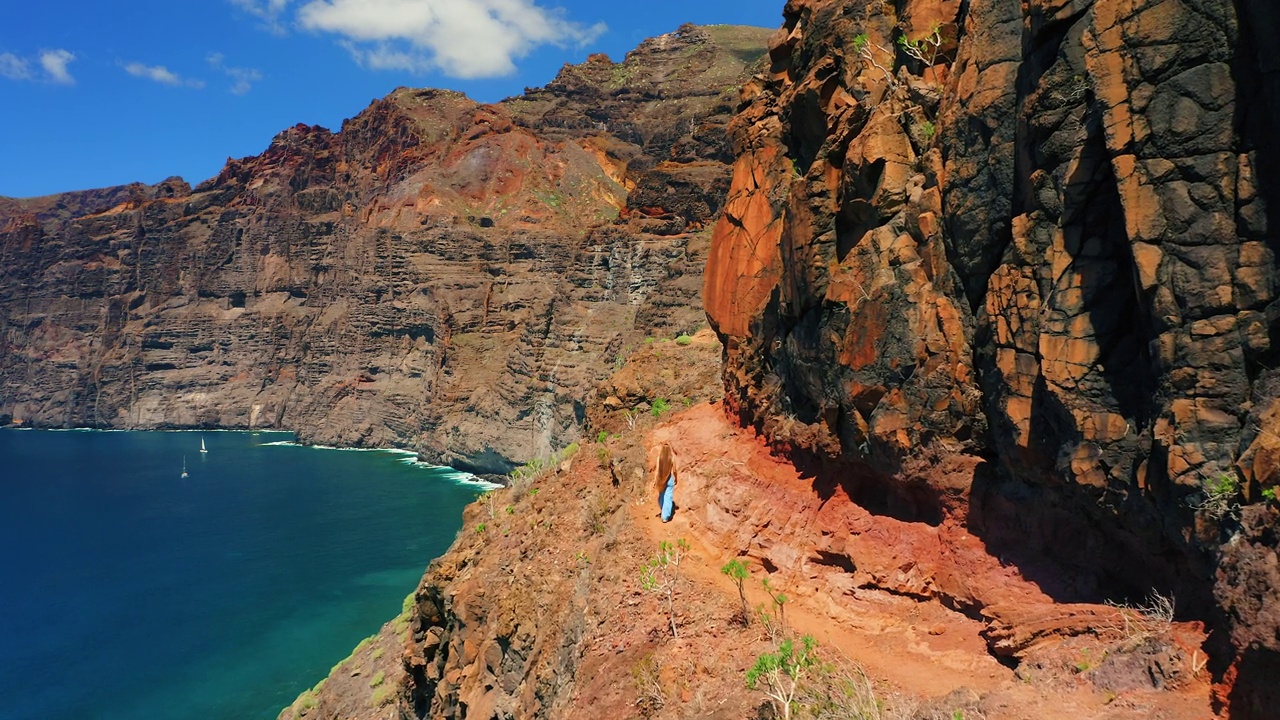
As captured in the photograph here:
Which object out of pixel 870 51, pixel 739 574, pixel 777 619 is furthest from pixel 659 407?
pixel 870 51

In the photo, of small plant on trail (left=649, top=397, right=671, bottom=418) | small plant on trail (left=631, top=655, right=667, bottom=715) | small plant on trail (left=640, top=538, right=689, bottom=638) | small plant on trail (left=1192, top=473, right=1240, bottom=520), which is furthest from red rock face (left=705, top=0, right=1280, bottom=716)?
small plant on trail (left=649, top=397, right=671, bottom=418)

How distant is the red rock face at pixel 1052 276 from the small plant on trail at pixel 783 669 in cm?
211

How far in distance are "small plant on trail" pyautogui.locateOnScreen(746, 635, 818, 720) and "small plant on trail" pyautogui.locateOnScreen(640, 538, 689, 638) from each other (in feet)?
6.05

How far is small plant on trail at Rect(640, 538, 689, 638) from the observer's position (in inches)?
413

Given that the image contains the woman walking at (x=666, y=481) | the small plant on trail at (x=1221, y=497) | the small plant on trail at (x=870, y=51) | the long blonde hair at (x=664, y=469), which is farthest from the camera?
the long blonde hair at (x=664, y=469)

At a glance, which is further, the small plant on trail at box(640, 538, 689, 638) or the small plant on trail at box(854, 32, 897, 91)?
the small plant on trail at box(640, 538, 689, 638)

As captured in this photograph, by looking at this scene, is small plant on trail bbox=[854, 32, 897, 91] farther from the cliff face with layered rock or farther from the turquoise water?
the cliff face with layered rock

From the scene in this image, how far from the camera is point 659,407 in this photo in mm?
17062

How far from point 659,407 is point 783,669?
9.13 metres

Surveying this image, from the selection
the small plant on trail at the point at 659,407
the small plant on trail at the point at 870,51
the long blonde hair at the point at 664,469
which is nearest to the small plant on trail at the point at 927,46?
the small plant on trail at the point at 870,51

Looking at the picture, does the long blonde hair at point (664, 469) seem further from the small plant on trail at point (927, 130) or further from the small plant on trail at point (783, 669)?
the small plant on trail at point (927, 130)

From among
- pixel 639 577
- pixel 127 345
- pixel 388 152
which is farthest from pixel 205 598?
pixel 127 345

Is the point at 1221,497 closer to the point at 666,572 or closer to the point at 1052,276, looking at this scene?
the point at 1052,276

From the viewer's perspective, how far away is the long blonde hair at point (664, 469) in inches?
529
